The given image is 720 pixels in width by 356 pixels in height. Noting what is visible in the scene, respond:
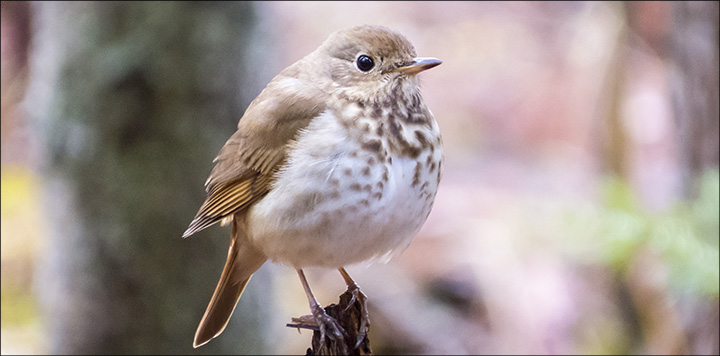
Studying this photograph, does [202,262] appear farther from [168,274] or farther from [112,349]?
[112,349]

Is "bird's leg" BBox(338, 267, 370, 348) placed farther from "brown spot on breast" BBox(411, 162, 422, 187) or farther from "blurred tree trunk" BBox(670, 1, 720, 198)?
"blurred tree trunk" BBox(670, 1, 720, 198)

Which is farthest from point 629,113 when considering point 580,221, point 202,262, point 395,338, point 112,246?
point 112,246

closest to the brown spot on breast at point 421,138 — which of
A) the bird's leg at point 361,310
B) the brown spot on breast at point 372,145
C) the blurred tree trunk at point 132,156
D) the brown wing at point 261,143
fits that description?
the brown spot on breast at point 372,145

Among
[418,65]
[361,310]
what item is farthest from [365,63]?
[361,310]

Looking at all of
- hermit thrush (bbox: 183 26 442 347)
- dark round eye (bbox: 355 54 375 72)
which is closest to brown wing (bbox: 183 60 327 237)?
hermit thrush (bbox: 183 26 442 347)

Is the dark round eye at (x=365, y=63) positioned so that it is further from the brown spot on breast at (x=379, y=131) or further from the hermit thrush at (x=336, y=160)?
the brown spot on breast at (x=379, y=131)

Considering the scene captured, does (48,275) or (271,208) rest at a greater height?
(48,275)

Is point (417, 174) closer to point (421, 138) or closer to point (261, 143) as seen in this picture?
point (421, 138)
